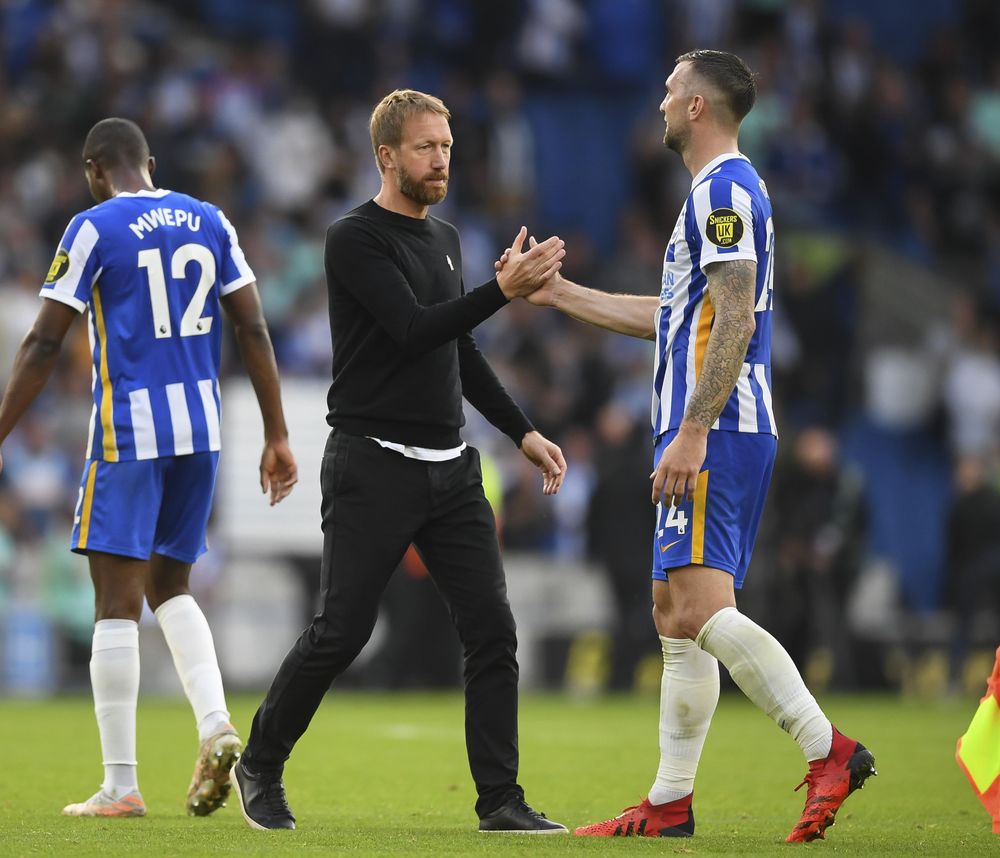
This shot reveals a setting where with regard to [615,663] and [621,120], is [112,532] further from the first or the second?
[621,120]

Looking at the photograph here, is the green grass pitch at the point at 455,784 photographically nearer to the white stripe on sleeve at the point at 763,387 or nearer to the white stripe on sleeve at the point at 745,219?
the white stripe on sleeve at the point at 763,387

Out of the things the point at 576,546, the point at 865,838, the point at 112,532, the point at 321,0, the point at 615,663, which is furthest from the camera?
the point at 321,0

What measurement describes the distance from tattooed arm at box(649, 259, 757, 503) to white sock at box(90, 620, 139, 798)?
211 centimetres

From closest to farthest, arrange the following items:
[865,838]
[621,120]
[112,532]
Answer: [865,838]
[112,532]
[621,120]

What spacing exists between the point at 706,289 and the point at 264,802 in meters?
2.32

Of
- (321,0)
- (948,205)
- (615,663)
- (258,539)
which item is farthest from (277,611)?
(948,205)

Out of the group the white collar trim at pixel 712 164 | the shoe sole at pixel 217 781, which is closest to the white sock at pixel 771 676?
the white collar trim at pixel 712 164

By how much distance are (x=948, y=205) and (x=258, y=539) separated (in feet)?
34.7

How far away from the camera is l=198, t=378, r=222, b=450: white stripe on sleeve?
22.1 ft

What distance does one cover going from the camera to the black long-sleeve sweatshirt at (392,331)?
606 centimetres

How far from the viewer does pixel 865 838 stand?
6.01m

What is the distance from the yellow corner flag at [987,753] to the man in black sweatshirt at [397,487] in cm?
141

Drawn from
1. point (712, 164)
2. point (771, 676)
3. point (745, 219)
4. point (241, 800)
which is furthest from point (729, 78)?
point (241, 800)

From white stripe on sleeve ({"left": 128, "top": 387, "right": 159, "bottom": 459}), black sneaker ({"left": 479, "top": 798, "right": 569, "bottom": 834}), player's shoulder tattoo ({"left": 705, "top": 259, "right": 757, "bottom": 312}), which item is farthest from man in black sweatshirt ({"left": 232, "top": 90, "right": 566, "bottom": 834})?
white stripe on sleeve ({"left": 128, "top": 387, "right": 159, "bottom": 459})
